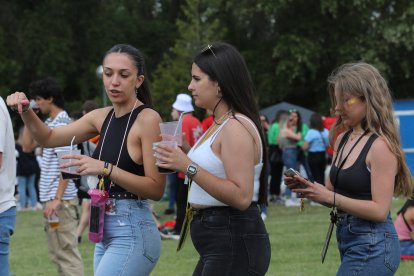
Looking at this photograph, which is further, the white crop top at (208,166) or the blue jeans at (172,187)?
the blue jeans at (172,187)

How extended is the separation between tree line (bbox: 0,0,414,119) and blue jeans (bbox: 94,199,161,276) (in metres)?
26.4

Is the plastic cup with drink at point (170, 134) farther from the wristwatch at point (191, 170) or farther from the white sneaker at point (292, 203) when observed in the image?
the white sneaker at point (292, 203)

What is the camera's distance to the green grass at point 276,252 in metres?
9.45

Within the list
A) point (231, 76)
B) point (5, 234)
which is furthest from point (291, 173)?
point (5, 234)

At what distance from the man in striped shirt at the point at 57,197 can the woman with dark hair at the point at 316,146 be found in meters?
9.91

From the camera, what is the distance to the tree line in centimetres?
3278

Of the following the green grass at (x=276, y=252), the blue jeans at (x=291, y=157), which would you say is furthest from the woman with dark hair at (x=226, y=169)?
the blue jeans at (x=291, y=157)

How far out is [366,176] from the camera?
14.7 ft

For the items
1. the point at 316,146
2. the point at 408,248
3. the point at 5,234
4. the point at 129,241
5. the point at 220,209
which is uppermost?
the point at 220,209

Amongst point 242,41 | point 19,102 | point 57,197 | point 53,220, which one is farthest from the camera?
point 242,41

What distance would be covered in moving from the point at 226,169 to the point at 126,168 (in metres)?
0.78

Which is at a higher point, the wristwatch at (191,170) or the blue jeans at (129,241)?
the wristwatch at (191,170)

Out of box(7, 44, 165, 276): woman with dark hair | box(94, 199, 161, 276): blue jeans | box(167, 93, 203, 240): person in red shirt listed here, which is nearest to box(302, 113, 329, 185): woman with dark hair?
box(167, 93, 203, 240): person in red shirt

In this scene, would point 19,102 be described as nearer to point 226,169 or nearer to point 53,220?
point 226,169
